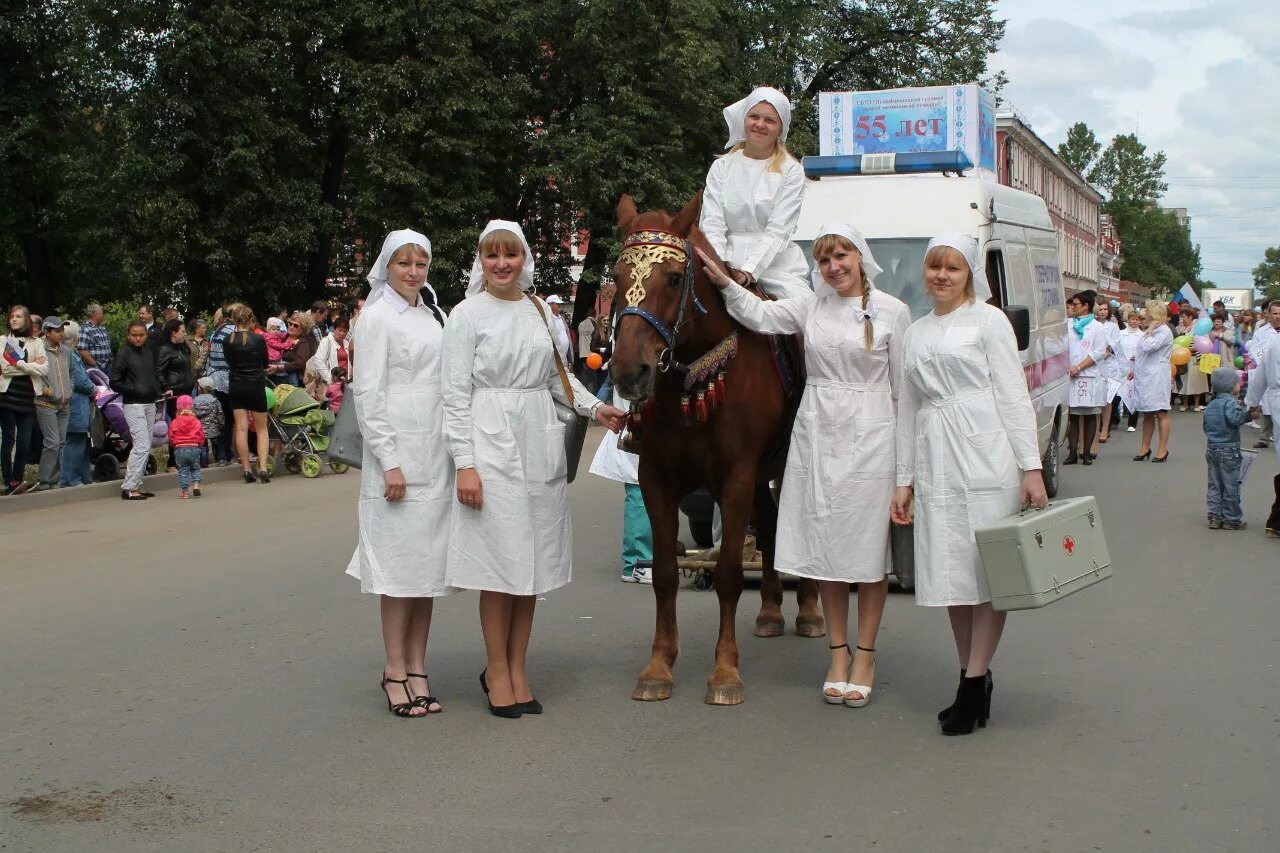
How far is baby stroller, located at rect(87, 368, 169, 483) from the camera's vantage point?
1622 centimetres

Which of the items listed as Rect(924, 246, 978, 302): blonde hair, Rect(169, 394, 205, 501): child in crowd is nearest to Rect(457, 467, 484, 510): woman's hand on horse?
Rect(924, 246, 978, 302): blonde hair

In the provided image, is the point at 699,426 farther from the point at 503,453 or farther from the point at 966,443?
the point at 966,443

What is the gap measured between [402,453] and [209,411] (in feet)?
39.2

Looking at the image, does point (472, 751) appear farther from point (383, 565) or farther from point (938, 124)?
point (938, 124)

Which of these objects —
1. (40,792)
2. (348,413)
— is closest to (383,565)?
(348,413)

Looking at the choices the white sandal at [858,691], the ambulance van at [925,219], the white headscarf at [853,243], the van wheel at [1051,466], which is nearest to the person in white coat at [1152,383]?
the van wheel at [1051,466]

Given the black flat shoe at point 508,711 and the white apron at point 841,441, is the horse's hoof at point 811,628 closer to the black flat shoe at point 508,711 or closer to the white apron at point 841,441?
the white apron at point 841,441

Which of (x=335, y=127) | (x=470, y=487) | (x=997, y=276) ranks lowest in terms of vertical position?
(x=470, y=487)

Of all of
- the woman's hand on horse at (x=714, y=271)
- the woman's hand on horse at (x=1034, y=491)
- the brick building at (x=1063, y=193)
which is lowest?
the woman's hand on horse at (x=1034, y=491)

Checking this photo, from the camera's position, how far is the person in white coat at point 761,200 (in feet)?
23.0

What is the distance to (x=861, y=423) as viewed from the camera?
6.39 meters

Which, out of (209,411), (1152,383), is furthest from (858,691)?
(1152,383)

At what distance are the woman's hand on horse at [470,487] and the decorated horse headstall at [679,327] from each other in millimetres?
871

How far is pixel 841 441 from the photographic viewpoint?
6406 mm
